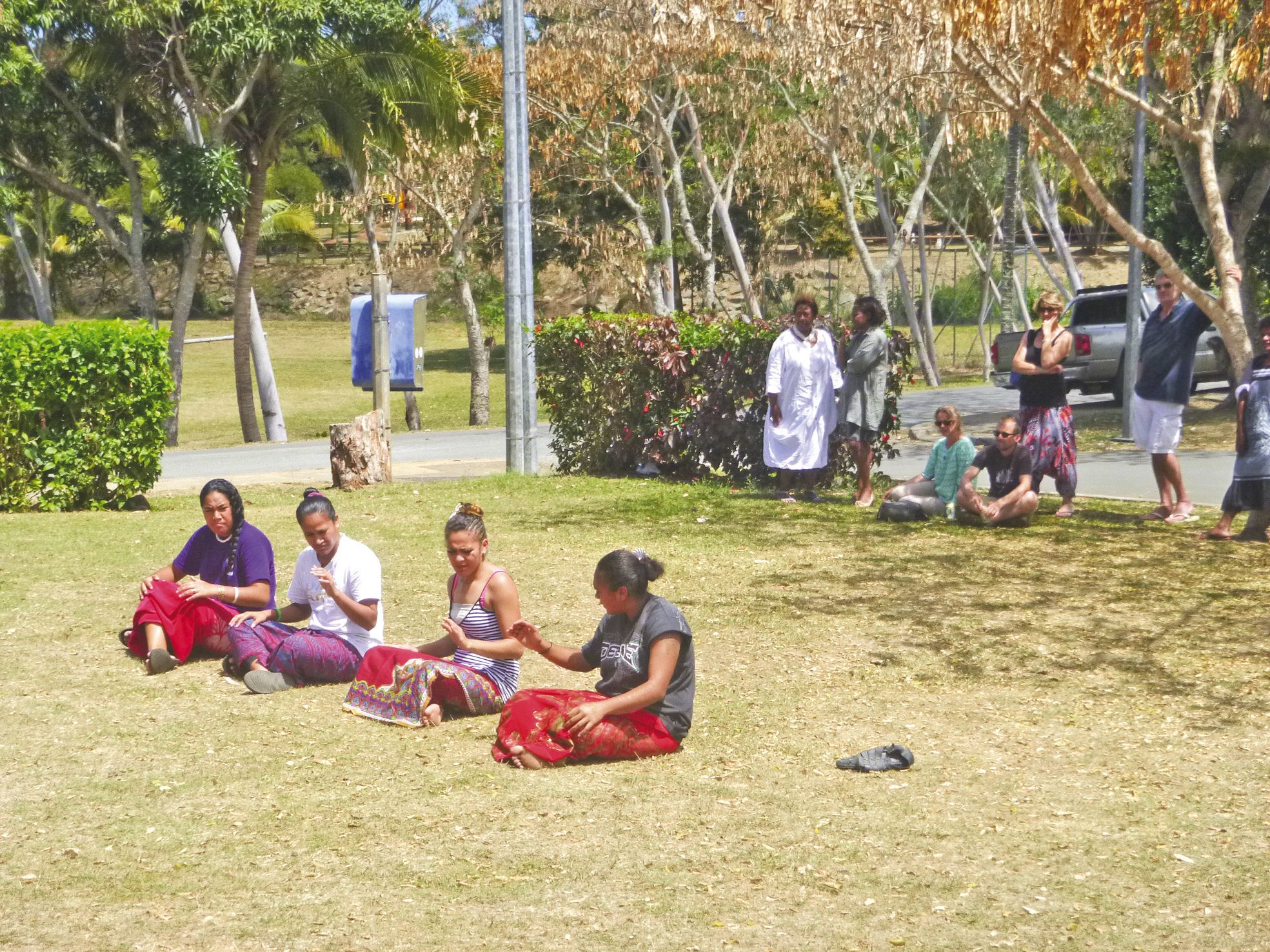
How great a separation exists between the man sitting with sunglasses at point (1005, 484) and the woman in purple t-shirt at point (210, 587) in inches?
211

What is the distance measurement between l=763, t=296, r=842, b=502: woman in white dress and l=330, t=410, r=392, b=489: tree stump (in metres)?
3.92

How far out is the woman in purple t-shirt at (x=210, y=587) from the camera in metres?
7.02

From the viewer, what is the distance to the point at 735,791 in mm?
5344

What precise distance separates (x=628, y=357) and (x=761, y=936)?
407 inches

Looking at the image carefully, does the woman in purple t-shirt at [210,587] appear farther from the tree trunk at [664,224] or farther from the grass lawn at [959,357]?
the grass lawn at [959,357]

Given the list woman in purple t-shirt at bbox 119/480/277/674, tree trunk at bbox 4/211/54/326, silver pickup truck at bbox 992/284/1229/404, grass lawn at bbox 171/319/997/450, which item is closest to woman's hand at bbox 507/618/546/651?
woman in purple t-shirt at bbox 119/480/277/674

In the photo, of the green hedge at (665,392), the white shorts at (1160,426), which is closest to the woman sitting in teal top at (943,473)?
the white shorts at (1160,426)

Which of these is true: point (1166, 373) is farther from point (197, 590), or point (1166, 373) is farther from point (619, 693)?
point (197, 590)

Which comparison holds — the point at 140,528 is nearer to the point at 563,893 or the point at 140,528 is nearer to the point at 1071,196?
the point at 563,893

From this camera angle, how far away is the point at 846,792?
5324mm

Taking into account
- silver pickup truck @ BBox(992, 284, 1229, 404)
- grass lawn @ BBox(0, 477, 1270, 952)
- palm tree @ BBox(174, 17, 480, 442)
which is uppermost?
palm tree @ BBox(174, 17, 480, 442)

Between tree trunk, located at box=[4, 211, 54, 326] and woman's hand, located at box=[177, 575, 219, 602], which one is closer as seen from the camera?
woman's hand, located at box=[177, 575, 219, 602]

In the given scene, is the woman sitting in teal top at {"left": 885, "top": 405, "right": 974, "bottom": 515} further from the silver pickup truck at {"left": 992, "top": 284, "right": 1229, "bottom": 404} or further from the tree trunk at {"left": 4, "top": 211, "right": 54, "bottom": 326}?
the tree trunk at {"left": 4, "top": 211, "right": 54, "bottom": 326}

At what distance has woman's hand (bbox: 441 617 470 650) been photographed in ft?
19.7
